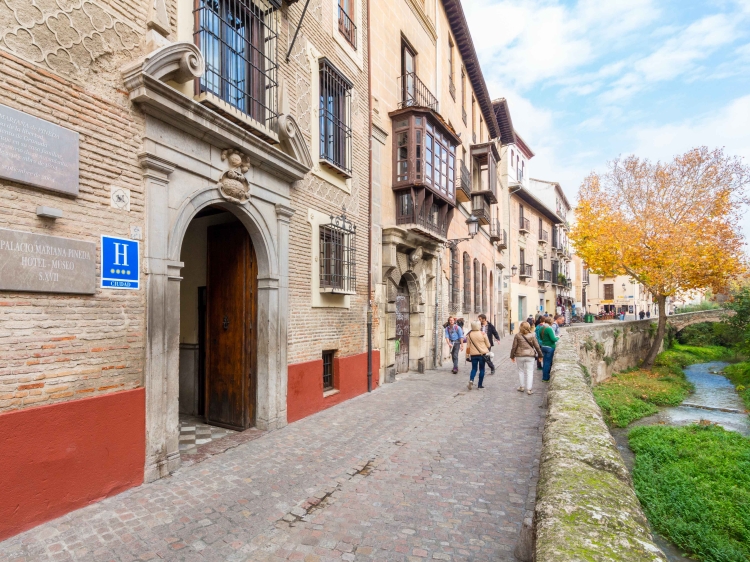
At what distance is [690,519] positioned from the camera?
6188mm

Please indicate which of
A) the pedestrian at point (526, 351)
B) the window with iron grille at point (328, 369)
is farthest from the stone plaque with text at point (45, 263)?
the pedestrian at point (526, 351)

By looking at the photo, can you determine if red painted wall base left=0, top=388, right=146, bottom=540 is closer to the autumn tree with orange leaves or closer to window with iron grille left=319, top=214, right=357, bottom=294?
window with iron grille left=319, top=214, right=357, bottom=294

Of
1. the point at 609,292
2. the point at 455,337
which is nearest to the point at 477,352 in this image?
the point at 455,337

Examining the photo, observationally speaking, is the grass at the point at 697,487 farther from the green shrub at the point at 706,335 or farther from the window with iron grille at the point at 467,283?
the green shrub at the point at 706,335

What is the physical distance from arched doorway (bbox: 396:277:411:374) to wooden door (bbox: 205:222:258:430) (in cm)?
577

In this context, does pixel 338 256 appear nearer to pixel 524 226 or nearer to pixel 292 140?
pixel 292 140

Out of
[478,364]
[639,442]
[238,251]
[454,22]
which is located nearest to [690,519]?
[639,442]

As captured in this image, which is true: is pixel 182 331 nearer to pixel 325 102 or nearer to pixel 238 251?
pixel 238 251

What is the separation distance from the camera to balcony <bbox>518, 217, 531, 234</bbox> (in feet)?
101

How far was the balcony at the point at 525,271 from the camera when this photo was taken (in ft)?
101

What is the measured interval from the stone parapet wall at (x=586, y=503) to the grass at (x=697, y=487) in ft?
11.8

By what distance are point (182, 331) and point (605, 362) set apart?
15471 mm

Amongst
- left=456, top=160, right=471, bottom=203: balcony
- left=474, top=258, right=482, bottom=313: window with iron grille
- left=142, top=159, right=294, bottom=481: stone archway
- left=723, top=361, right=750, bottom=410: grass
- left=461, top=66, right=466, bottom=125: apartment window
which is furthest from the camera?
left=474, top=258, right=482, bottom=313: window with iron grille

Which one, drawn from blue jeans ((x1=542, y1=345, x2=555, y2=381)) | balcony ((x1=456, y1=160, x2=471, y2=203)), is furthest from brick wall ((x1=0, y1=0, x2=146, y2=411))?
balcony ((x1=456, y1=160, x2=471, y2=203))
